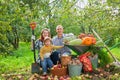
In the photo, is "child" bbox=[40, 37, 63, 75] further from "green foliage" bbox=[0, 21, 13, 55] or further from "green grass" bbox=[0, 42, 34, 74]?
"green grass" bbox=[0, 42, 34, 74]

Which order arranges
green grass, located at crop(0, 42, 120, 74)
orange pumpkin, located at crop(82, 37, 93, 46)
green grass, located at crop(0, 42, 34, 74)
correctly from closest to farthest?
orange pumpkin, located at crop(82, 37, 93, 46) < green grass, located at crop(0, 42, 120, 74) < green grass, located at crop(0, 42, 34, 74)

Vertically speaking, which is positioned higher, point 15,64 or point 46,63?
point 46,63

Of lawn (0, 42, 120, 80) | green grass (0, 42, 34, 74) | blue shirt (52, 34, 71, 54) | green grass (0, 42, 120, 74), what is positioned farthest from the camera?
green grass (0, 42, 34, 74)

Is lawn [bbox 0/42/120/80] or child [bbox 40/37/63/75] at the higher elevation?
child [bbox 40/37/63/75]

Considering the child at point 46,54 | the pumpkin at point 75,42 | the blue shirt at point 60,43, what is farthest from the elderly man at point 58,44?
the pumpkin at point 75,42

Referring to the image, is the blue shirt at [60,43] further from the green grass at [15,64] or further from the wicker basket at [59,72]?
the green grass at [15,64]

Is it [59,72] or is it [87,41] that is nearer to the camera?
[59,72]

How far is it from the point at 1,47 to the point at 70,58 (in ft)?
5.87

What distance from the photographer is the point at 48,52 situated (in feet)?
32.5

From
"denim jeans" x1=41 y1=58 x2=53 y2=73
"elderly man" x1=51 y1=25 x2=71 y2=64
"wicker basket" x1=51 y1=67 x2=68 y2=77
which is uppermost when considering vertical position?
"elderly man" x1=51 y1=25 x2=71 y2=64

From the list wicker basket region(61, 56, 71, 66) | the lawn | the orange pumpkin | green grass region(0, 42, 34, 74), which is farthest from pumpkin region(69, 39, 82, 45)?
green grass region(0, 42, 34, 74)

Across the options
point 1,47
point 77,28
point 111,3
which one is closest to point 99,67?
point 111,3

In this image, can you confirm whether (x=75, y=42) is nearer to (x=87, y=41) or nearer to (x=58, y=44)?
(x=87, y=41)

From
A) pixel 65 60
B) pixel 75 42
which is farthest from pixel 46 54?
pixel 75 42
